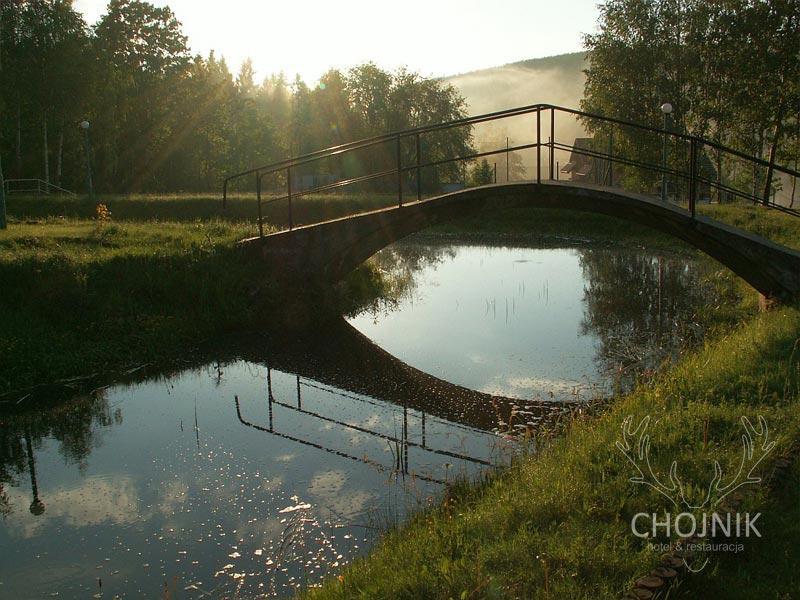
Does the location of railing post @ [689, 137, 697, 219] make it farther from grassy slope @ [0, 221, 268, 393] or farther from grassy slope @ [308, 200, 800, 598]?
grassy slope @ [0, 221, 268, 393]

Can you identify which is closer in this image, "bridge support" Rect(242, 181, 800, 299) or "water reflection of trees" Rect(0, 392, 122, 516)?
"water reflection of trees" Rect(0, 392, 122, 516)

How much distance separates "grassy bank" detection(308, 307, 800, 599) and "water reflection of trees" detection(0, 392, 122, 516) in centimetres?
370

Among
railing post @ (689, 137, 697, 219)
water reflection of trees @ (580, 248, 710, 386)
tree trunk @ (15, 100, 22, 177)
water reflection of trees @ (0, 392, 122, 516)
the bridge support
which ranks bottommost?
water reflection of trees @ (0, 392, 122, 516)

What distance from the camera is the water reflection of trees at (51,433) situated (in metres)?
7.32

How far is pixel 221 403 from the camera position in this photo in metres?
9.30

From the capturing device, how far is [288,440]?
26.1 feet

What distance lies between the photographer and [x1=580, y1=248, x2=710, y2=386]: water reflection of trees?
10.6 m

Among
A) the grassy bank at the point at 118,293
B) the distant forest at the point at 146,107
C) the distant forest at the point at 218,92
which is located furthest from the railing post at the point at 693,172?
the distant forest at the point at 146,107

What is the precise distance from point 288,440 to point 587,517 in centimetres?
403

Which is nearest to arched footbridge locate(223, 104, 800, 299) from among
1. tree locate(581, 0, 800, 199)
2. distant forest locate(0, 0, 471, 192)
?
tree locate(581, 0, 800, 199)

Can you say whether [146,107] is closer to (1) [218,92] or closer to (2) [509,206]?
(1) [218,92]

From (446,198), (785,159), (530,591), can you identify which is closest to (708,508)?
(530,591)

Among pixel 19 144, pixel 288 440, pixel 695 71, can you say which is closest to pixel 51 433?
pixel 288 440

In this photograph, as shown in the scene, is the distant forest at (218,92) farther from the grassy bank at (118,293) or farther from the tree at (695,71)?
the grassy bank at (118,293)
